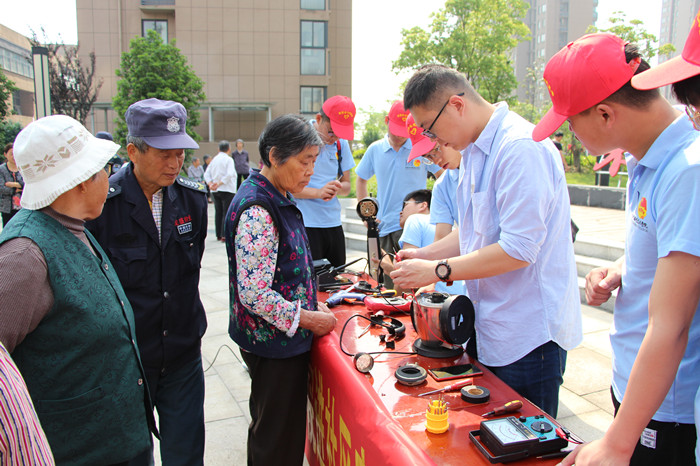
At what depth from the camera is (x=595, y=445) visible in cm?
106

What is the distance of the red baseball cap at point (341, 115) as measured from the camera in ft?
12.3

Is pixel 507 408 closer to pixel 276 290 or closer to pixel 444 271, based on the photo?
pixel 444 271

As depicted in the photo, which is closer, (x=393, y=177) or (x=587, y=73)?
(x=587, y=73)

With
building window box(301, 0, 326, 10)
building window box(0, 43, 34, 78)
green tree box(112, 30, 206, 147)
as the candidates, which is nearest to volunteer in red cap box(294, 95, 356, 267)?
green tree box(112, 30, 206, 147)

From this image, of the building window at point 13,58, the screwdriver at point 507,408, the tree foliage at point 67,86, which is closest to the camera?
the screwdriver at point 507,408

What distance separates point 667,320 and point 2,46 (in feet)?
170

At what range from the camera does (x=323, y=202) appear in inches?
153

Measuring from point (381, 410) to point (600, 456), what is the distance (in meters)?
0.66

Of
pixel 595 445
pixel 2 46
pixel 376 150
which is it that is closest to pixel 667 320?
pixel 595 445

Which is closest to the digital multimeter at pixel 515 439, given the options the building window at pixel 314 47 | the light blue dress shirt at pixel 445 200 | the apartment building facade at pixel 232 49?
the light blue dress shirt at pixel 445 200

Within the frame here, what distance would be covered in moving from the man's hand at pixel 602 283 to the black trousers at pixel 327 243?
8.62 ft

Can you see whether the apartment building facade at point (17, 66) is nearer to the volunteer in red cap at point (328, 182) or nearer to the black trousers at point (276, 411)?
the volunteer in red cap at point (328, 182)

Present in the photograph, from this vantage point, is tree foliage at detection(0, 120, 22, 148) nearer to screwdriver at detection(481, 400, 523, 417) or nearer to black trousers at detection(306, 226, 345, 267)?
black trousers at detection(306, 226, 345, 267)

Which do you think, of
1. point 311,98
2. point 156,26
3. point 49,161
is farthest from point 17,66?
point 49,161
